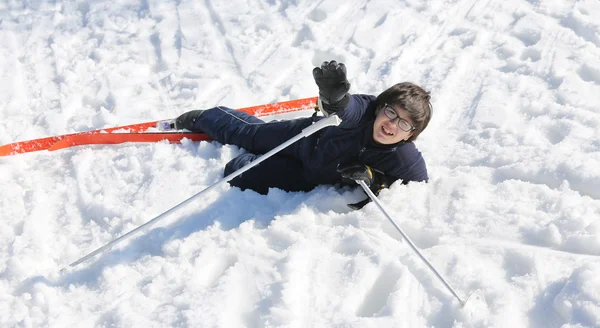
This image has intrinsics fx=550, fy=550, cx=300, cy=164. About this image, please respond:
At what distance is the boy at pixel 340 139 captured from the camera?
8.21ft

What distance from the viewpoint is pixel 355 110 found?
254 centimetres

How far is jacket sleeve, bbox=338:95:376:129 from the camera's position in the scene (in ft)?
8.06

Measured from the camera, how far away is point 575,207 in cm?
261

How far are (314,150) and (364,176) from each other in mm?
343

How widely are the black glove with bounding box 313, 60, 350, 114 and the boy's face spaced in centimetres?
31

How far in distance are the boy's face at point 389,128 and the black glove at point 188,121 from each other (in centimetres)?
139

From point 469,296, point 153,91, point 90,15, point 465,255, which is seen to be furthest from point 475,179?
point 90,15

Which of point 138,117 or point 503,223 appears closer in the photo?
point 503,223

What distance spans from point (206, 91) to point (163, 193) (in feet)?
4.08

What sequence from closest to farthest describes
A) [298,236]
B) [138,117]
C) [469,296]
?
[469,296] → [298,236] → [138,117]

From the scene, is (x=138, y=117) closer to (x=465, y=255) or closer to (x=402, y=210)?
(x=402, y=210)

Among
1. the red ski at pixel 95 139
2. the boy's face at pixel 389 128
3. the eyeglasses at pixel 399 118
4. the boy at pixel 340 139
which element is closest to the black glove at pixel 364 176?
the boy at pixel 340 139

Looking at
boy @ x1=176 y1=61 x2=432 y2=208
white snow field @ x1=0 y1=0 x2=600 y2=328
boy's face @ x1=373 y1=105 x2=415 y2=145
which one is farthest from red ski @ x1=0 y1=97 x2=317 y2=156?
boy's face @ x1=373 y1=105 x2=415 y2=145

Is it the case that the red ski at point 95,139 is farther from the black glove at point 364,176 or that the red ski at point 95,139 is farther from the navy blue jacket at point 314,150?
the black glove at point 364,176
